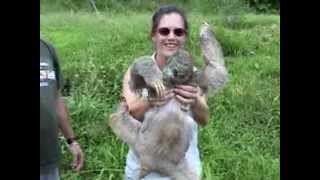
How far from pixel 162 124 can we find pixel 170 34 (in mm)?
409

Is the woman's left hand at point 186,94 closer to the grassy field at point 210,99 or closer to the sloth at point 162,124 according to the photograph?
the sloth at point 162,124

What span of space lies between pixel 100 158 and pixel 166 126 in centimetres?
249

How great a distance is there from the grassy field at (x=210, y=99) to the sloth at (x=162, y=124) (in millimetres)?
2051

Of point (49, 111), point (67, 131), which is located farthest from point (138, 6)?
point (49, 111)

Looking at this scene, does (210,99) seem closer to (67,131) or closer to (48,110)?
(67,131)

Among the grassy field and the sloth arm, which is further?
the grassy field

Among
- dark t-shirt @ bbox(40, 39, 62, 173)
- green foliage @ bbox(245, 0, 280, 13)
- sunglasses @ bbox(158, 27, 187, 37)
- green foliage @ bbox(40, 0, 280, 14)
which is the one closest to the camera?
sunglasses @ bbox(158, 27, 187, 37)

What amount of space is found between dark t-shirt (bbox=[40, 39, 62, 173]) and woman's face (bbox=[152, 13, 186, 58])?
0.59 metres

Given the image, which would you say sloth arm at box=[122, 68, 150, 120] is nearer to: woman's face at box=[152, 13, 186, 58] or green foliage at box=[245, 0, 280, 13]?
woman's face at box=[152, 13, 186, 58]

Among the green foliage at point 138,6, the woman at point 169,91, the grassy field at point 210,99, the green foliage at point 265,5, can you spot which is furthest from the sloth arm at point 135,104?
the green foliage at point 265,5

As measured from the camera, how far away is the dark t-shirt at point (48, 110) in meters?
3.18

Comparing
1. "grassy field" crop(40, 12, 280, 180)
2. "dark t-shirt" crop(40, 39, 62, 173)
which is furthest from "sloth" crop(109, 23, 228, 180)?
"grassy field" crop(40, 12, 280, 180)

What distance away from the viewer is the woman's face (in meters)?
2.95
